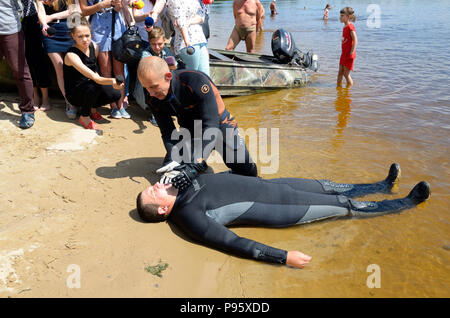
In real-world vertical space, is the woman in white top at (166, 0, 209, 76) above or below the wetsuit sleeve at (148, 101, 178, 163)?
above

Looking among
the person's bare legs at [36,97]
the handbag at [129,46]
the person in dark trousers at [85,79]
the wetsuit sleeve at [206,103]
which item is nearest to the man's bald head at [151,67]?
the wetsuit sleeve at [206,103]

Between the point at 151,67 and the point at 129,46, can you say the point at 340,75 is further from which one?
the point at 151,67

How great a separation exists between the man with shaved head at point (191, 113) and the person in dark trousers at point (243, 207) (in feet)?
0.59

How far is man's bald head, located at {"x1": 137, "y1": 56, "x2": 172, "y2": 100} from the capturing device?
112 inches

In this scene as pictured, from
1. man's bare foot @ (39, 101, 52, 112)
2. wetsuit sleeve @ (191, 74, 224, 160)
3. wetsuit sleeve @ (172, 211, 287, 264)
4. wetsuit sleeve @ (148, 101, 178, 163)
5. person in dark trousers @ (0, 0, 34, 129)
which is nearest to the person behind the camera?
wetsuit sleeve @ (172, 211, 287, 264)

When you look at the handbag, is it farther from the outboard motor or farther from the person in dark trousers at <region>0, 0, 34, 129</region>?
the outboard motor

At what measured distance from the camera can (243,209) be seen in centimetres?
287

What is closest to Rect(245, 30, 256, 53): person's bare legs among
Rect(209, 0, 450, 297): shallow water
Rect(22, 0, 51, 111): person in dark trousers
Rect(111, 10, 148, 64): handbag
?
Rect(209, 0, 450, 297): shallow water

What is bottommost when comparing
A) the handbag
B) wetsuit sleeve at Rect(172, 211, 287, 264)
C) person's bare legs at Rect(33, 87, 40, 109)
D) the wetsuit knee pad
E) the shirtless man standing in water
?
wetsuit sleeve at Rect(172, 211, 287, 264)

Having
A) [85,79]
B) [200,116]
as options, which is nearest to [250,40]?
[85,79]

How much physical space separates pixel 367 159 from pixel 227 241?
2.52m

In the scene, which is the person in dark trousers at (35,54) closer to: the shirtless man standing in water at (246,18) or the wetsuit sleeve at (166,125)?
the wetsuit sleeve at (166,125)

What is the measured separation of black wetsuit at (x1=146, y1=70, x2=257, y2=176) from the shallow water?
0.77 m
